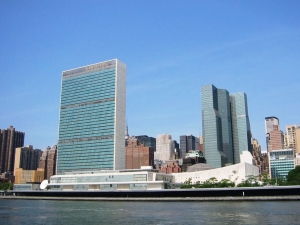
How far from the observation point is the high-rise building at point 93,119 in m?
165

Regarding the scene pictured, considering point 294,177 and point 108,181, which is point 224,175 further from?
point 108,181

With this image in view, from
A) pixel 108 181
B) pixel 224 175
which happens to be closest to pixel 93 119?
pixel 108 181

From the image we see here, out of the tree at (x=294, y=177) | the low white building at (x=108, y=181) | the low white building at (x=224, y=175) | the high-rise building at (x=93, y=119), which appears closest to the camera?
the tree at (x=294, y=177)

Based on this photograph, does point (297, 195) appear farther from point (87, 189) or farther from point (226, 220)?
point (87, 189)

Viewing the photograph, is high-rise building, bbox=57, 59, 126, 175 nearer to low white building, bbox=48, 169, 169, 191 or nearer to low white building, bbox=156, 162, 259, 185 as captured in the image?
low white building, bbox=48, 169, 169, 191

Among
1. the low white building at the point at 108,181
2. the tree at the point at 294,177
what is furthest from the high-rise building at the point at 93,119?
the tree at the point at 294,177

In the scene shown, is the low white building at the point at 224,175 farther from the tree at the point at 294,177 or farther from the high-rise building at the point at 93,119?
the high-rise building at the point at 93,119

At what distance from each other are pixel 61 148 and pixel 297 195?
111 meters

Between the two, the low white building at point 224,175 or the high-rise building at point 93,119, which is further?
the high-rise building at point 93,119

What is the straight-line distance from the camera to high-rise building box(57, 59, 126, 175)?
165 metres

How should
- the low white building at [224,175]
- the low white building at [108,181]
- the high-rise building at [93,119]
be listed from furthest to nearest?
the high-rise building at [93,119]
the low white building at [224,175]
the low white building at [108,181]

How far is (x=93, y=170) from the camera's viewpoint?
167 meters

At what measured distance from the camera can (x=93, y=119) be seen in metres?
171

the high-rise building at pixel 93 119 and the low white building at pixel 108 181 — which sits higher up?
the high-rise building at pixel 93 119
